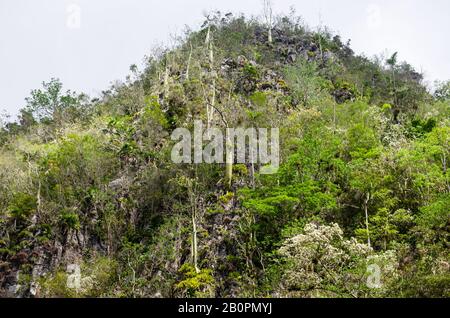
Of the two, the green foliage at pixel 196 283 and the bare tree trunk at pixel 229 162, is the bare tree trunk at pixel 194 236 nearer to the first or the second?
the green foliage at pixel 196 283

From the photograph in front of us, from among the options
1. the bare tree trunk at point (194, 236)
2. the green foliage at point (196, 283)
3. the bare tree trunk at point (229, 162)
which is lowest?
the green foliage at point (196, 283)

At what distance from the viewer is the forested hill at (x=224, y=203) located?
665 inches

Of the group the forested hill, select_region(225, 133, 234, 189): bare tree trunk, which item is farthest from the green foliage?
select_region(225, 133, 234, 189): bare tree trunk

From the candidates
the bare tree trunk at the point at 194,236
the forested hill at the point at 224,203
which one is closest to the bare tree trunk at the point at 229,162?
the forested hill at the point at 224,203

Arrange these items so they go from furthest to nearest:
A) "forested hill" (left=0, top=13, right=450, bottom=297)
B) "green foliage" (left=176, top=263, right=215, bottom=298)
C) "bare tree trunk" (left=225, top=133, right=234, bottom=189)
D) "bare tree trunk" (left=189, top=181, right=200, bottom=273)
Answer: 1. "bare tree trunk" (left=225, top=133, right=234, bottom=189)
2. "bare tree trunk" (left=189, top=181, right=200, bottom=273)
3. "green foliage" (left=176, top=263, right=215, bottom=298)
4. "forested hill" (left=0, top=13, right=450, bottom=297)

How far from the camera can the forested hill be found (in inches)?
665

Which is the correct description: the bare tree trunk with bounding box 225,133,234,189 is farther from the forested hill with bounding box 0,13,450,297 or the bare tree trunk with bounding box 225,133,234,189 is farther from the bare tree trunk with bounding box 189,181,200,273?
the bare tree trunk with bounding box 189,181,200,273

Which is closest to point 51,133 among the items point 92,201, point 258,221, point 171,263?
point 92,201

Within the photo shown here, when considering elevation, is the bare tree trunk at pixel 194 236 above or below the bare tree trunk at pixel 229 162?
below

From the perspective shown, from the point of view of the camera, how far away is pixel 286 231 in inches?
711

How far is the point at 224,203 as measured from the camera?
2405cm

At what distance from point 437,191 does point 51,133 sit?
25291 millimetres
